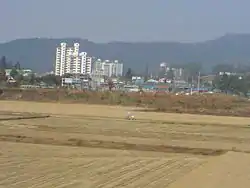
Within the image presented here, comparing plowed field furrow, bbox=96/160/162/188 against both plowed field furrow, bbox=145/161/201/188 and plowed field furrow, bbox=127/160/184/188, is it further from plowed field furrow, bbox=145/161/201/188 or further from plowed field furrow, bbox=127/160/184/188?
plowed field furrow, bbox=145/161/201/188

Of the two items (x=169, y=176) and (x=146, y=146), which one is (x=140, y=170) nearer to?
(x=169, y=176)

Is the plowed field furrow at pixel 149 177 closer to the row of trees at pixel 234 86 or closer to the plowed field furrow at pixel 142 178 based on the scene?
the plowed field furrow at pixel 142 178

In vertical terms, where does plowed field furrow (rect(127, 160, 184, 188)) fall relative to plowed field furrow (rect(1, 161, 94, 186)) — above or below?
below

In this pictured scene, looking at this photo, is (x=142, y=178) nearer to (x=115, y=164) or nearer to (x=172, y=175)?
(x=172, y=175)

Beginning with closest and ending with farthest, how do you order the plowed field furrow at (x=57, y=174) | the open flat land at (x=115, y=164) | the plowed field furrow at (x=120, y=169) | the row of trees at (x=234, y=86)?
the plowed field furrow at (x=57, y=174)
the open flat land at (x=115, y=164)
the plowed field furrow at (x=120, y=169)
the row of trees at (x=234, y=86)

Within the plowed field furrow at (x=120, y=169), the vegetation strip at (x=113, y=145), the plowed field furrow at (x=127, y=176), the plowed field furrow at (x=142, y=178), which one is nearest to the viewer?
the plowed field furrow at (x=127, y=176)

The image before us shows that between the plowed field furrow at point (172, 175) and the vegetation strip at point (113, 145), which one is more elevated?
the plowed field furrow at point (172, 175)

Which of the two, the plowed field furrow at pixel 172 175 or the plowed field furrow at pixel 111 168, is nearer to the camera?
the plowed field furrow at pixel 172 175

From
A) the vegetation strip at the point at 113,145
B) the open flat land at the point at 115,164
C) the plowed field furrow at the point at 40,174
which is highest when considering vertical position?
the plowed field furrow at the point at 40,174

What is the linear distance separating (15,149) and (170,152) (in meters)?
5.27

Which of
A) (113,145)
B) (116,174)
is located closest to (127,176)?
(116,174)

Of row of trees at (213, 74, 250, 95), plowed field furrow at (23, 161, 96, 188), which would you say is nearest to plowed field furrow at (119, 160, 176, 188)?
plowed field furrow at (23, 161, 96, 188)

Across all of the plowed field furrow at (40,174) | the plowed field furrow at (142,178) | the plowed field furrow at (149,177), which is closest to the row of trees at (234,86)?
the plowed field furrow at (149,177)

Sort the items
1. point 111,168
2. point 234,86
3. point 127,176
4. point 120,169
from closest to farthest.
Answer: point 127,176, point 120,169, point 111,168, point 234,86
